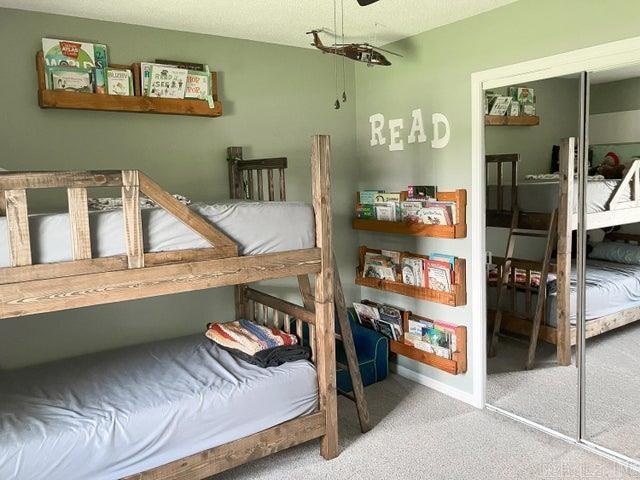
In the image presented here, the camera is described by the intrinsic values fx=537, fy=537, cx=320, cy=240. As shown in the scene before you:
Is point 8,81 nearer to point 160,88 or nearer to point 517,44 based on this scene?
point 160,88

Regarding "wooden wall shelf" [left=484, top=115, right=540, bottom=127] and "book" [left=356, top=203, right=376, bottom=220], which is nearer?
"wooden wall shelf" [left=484, top=115, right=540, bottom=127]

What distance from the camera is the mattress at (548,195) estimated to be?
2.67m

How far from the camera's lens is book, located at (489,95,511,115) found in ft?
9.69

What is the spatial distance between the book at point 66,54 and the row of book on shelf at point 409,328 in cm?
237

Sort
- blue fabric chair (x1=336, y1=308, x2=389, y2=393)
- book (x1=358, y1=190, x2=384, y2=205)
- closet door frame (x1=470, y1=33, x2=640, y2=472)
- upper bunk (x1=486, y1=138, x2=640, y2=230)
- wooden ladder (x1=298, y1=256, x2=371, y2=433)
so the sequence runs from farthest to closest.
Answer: book (x1=358, y1=190, x2=384, y2=205), blue fabric chair (x1=336, y1=308, x2=389, y2=393), wooden ladder (x1=298, y1=256, x2=371, y2=433), upper bunk (x1=486, y1=138, x2=640, y2=230), closet door frame (x1=470, y1=33, x2=640, y2=472)

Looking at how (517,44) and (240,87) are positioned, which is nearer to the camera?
(517,44)

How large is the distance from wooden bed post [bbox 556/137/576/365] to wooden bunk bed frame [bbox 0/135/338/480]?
1218 mm

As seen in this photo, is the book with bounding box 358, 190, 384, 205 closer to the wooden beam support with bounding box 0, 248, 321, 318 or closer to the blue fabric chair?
the blue fabric chair

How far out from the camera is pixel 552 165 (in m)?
2.77

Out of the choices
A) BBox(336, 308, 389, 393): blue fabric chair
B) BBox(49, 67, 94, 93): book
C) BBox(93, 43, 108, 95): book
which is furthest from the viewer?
BBox(336, 308, 389, 393): blue fabric chair

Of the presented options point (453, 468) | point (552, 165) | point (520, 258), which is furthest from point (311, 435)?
point (552, 165)

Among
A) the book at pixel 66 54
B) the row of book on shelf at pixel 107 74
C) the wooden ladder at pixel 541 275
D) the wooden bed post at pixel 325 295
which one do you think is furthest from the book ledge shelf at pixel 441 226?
the book at pixel 66 54

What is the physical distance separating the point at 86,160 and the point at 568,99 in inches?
100

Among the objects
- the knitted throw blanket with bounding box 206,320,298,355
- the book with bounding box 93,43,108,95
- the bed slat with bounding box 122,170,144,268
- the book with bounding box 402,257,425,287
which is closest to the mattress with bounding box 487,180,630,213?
the book with bounding box 402,257,425,287
